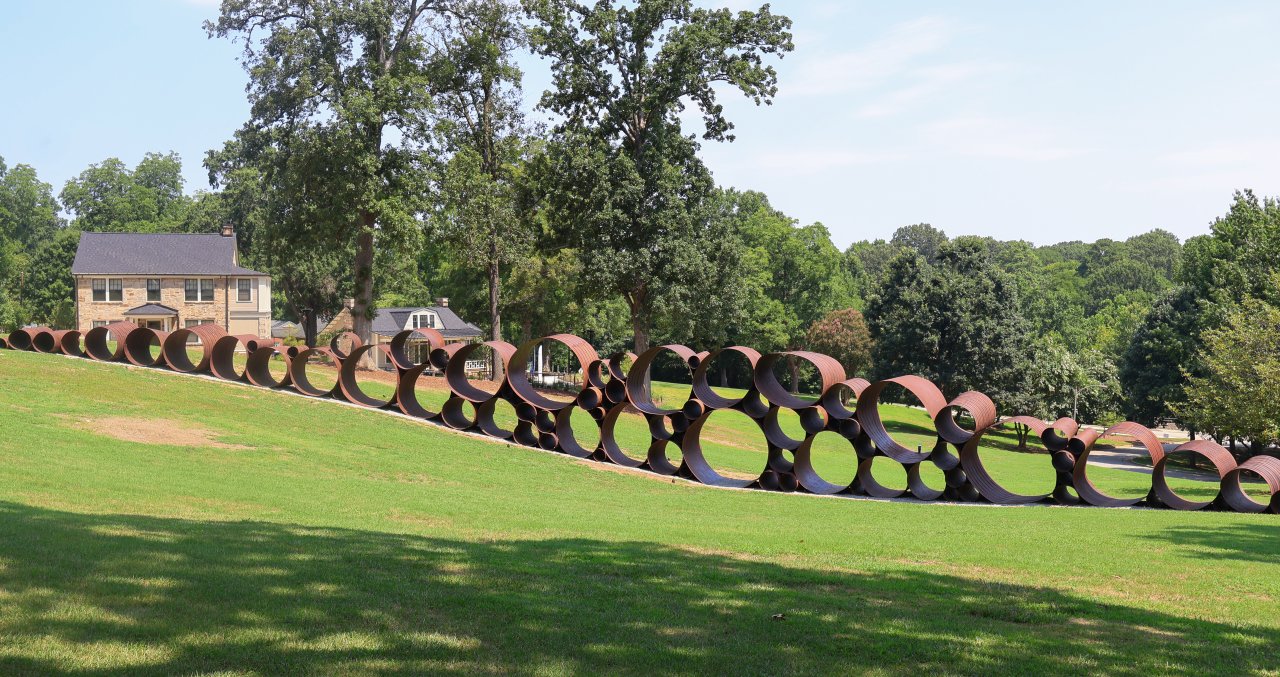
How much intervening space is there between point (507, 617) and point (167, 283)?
62.5 metres

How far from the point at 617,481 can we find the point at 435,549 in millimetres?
12036

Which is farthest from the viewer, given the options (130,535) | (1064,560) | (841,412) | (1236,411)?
(1236,411)

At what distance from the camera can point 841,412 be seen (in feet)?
69.1

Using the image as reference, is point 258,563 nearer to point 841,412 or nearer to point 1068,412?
point 841,412

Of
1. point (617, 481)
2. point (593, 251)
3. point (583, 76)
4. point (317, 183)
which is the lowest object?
point (617, 481)

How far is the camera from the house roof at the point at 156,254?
61594 millimetres


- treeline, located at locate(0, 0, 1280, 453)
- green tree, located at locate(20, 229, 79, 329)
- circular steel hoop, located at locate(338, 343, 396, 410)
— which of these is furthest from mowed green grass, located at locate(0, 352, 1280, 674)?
green tree, located at locate(20, 229, 79, 329)

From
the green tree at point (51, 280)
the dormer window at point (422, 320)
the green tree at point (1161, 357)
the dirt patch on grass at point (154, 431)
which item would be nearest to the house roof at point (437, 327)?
the dormer window at point (422, 320)

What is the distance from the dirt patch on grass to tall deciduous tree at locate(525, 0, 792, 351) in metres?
22.2

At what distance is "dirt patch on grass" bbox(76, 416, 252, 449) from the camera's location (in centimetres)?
1939

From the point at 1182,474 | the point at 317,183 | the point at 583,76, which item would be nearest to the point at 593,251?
the point at 583,76

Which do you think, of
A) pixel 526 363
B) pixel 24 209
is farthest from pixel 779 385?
pixel 24 209

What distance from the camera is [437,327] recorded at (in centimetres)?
7019

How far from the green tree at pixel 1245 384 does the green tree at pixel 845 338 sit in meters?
37.5
